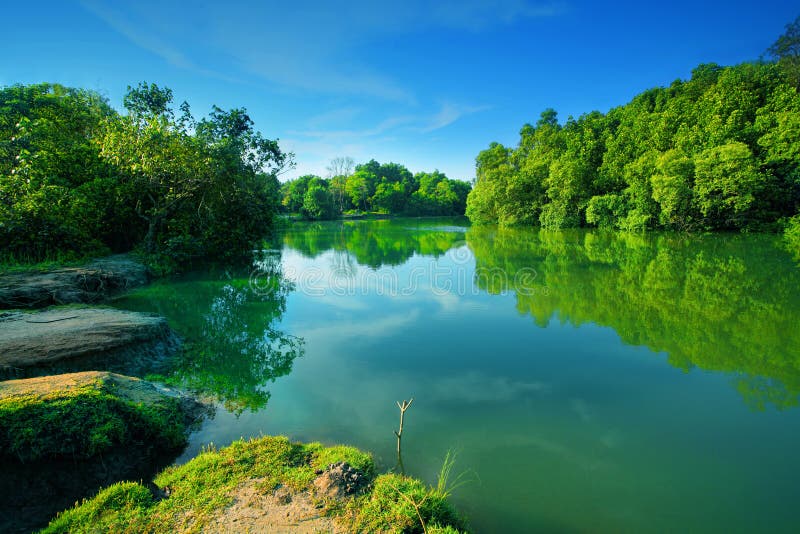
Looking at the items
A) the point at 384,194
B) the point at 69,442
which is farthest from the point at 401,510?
the point at 384,194

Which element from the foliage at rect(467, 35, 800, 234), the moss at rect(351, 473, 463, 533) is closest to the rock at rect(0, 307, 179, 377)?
the moss at rect(351, 473, 463, 533)

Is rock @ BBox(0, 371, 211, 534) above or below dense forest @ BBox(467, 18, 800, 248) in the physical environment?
below

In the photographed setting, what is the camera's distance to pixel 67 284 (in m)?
9.84

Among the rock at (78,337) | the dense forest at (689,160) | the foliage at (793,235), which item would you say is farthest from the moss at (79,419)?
the dense forest at (689,160)

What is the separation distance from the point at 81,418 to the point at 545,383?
21.0 ft

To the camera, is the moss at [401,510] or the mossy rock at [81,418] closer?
the moss at [401,510]

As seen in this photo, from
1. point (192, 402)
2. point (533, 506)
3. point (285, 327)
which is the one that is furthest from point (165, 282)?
point (533, 506)

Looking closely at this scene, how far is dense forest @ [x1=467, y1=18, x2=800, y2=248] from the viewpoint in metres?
24.2

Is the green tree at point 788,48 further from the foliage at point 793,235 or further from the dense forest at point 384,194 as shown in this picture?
the dense forest at point 384,194

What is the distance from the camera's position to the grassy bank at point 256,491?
301cm

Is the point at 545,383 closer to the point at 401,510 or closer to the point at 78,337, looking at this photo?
the point at 401,510

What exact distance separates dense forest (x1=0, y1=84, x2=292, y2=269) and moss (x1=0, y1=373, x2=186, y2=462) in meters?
10.9

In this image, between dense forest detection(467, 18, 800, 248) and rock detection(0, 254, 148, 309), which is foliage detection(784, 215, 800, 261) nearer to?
dense forest detection(467, 18, 800, 248)

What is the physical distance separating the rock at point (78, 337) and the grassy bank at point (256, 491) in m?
3.68
